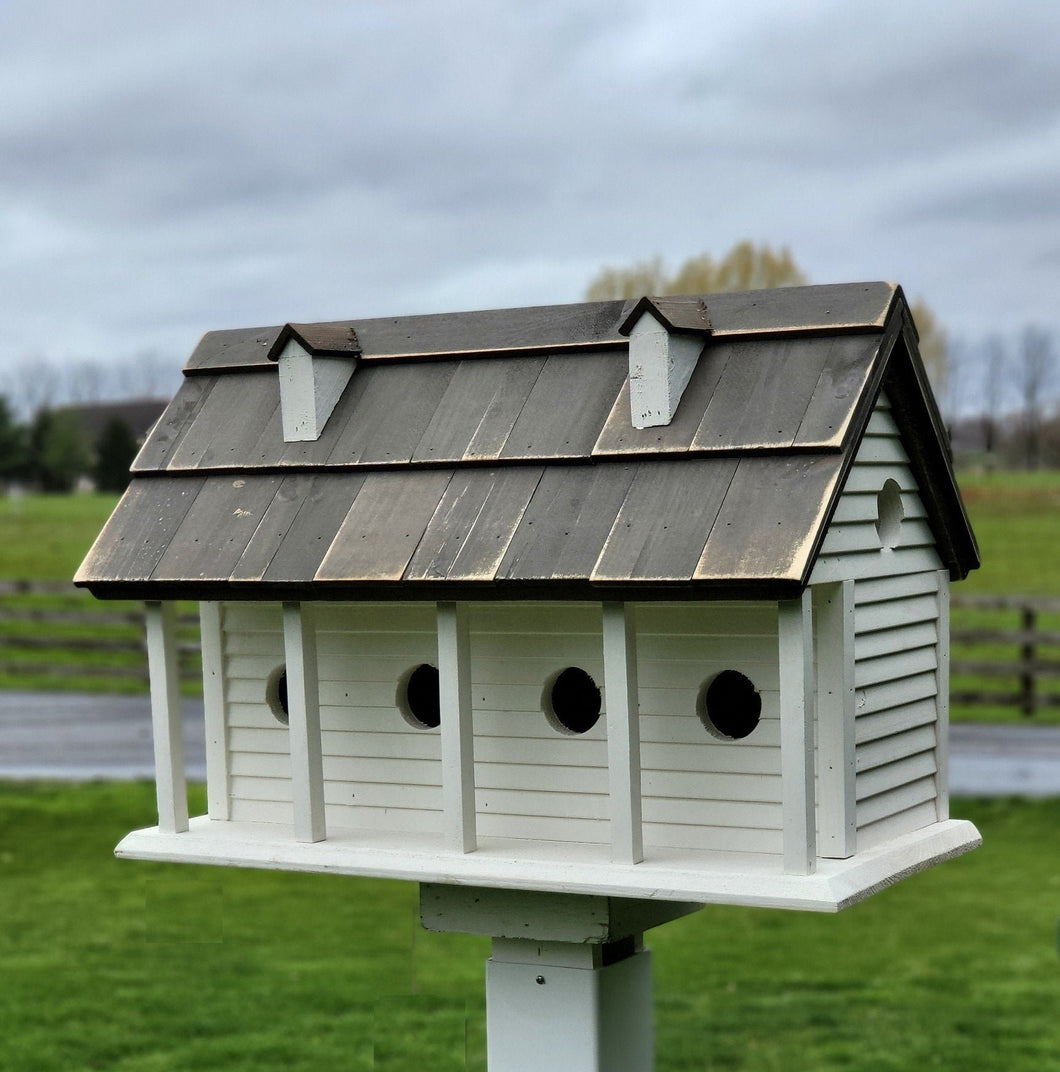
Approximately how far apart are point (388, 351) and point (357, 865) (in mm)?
1303

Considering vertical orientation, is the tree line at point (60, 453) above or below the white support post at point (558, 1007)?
above

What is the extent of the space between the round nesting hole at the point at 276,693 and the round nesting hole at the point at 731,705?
1164 millimetres

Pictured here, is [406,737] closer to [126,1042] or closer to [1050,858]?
[126,1042]

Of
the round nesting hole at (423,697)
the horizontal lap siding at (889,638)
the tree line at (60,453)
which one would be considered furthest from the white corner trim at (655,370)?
the tree line at (60,453)

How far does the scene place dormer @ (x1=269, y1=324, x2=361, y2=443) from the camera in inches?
156

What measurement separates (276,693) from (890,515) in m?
1.64

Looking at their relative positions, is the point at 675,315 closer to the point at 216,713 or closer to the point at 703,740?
the point at 703,740

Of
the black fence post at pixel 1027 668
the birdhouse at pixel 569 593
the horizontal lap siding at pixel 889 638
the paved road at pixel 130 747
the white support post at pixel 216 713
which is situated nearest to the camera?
the birdhouse at pixel 569 593

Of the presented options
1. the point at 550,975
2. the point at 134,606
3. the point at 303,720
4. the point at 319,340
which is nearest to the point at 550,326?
the point at 319,340

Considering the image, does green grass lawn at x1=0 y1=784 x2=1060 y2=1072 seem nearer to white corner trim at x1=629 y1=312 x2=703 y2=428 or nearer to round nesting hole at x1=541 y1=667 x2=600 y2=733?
round nesting hole at x1=541 y1=667 x2=600 y2=733

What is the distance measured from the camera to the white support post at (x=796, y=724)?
3.24 m

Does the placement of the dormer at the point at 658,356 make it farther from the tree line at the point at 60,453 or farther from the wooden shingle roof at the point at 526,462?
the tree line at the point at 60,453

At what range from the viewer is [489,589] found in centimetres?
347

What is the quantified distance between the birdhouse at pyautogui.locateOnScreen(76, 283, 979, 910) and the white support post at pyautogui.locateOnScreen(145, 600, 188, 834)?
0.01m
